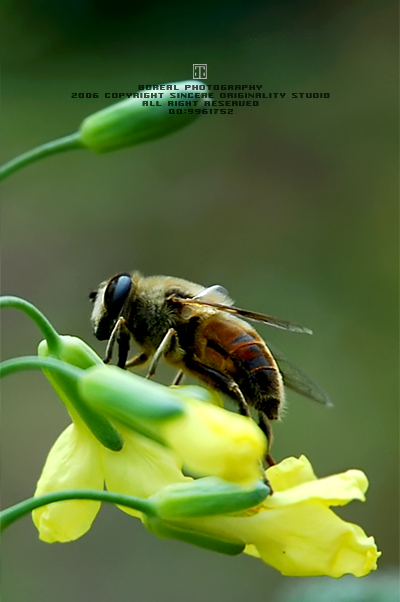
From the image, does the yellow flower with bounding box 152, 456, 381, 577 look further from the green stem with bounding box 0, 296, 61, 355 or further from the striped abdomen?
the green stem with bounding box 0, 296, 61, 355

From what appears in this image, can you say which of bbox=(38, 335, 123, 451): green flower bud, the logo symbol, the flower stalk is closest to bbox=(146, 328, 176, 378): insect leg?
bbox=(38, 335, 123, 451): green flower bud

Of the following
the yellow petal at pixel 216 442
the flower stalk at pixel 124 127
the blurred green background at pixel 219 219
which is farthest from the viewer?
the blurred green background at pixel 219 219

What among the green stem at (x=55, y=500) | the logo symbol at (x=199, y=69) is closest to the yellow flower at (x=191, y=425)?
the green stem at (x=55, y=500)

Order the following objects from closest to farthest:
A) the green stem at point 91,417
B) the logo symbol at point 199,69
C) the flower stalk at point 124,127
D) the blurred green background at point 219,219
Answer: the green stem at point 91,417 → the flower stalk at point 124,127 → the blurred green background at point 219,219 → the logo symbol at point 199,69

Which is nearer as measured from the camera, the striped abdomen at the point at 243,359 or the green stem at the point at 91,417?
the green stem at the point at 91,417

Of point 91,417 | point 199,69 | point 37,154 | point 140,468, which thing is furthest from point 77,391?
point 199,69

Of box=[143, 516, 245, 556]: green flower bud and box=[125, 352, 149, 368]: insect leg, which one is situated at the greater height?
box=[125, 352, 149, 368]: insect leg

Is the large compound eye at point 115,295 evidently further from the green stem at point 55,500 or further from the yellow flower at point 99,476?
the green stem at point 55,500
